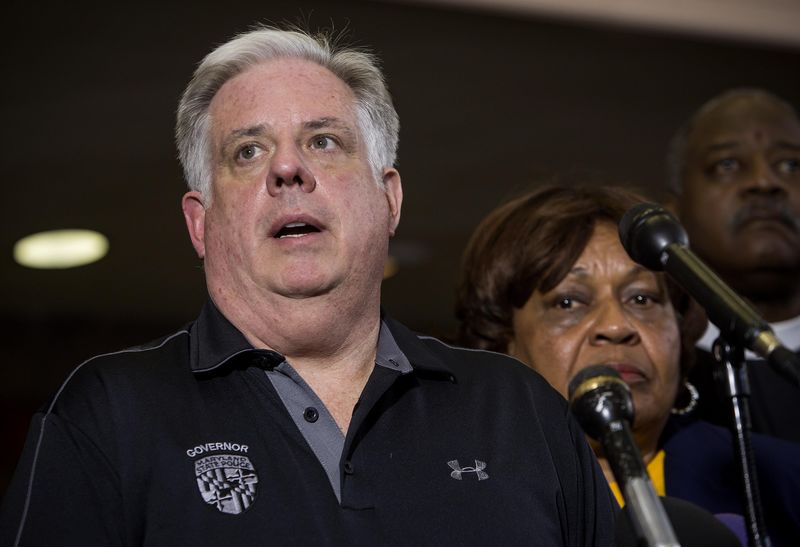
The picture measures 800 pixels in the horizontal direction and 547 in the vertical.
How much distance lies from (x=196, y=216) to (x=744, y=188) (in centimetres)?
198

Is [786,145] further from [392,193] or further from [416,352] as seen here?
[416,352]

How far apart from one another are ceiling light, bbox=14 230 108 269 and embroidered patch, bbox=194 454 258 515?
11.6 feet

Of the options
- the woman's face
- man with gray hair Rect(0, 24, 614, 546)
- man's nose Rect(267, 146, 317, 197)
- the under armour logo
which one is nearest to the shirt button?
man with gray hair Rect(0, 24, 614, 546)

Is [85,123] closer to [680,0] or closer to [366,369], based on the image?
[680,0]

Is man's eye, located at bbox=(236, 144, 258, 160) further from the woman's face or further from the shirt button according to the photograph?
the woman's face

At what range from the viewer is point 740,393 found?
1827 mm

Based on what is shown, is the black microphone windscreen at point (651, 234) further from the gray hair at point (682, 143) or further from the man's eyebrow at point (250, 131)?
the gray hair at point (682, 143)

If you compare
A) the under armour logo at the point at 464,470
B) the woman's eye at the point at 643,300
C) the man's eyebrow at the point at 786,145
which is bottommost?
the under armour logo at the point at 464,470

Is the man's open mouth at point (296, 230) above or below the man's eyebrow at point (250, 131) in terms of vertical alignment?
below

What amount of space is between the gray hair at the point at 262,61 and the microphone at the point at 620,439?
0.70 meters

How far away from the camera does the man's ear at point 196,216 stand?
2.17m

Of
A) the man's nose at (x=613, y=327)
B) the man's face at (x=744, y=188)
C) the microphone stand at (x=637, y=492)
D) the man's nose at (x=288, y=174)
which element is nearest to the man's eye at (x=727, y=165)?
the man's face at (x=744, y=188)

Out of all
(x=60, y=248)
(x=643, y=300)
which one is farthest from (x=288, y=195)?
(x=60, y=248)

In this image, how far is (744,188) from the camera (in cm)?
361
